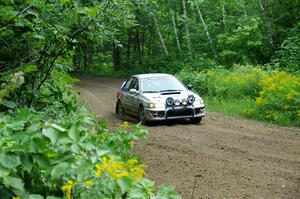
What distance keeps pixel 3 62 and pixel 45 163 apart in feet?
9.67

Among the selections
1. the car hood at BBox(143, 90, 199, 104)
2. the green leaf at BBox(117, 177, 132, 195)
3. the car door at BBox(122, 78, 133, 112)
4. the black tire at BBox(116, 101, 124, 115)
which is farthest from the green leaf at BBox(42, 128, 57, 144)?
the black tire at BBox(116, 101, 124, 115)

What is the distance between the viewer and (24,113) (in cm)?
289

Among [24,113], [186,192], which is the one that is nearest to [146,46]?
[186,192]

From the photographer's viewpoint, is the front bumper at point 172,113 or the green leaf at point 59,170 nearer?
the green leaf at point 59,170

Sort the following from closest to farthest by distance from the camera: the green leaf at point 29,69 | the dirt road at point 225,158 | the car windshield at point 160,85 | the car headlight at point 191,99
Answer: the green leaf at point 29,69 → the dirt road at point 225,158 → the car headlight at point 191,99 → the car windshield at point 160,85

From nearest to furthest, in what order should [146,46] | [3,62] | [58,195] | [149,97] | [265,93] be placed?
[58,195]
[3,62]
[149,97]
[265,93]
[146,46]

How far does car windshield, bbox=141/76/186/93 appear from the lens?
51.0 feet

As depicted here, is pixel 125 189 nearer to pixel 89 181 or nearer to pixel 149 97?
pixel 89 181

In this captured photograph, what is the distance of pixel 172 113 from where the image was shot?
14516 millimetres

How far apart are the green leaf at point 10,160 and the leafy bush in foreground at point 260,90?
13033mm

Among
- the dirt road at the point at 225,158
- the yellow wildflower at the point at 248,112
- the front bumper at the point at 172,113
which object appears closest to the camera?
the dirt road at the point at 225,158

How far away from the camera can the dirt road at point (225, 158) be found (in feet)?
24.9

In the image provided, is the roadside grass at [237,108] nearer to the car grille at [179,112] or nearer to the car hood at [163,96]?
the car hood at [163,96]

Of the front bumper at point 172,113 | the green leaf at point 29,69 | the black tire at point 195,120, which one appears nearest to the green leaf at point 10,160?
the green leaf at point 29,69
